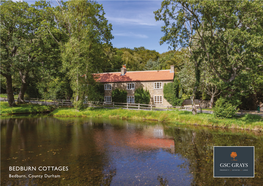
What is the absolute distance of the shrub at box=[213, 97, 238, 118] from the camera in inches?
766

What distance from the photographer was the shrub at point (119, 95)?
37219 mm

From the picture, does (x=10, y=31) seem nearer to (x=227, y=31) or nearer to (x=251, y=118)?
(x=227, y=31)

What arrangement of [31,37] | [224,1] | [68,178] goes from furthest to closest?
[31,37]
[224,1]
[68,178]

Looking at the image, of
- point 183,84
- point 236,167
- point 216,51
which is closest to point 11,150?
point 236,167

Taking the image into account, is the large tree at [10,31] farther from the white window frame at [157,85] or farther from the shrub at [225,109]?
the shrub at [225,109]

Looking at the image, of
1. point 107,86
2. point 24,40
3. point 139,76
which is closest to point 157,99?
point 139,76

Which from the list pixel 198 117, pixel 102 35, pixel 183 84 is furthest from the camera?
pixel 183 84

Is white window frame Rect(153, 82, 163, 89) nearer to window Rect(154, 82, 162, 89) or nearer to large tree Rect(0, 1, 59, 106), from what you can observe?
window Rect(154, 82, 162, 89)

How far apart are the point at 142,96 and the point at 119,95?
535 centimetres

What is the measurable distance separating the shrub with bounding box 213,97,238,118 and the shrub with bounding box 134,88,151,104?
17.0 m

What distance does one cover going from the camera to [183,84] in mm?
35156

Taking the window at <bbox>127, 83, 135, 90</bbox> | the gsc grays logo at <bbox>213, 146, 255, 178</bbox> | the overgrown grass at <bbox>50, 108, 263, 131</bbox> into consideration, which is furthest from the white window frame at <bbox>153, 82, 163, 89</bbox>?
the gsc grays logo at <bbox>213, 146, 255, 178</bbox>

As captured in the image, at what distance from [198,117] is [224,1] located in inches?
504

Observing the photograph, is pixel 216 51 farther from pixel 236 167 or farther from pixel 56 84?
pixel 56 84
